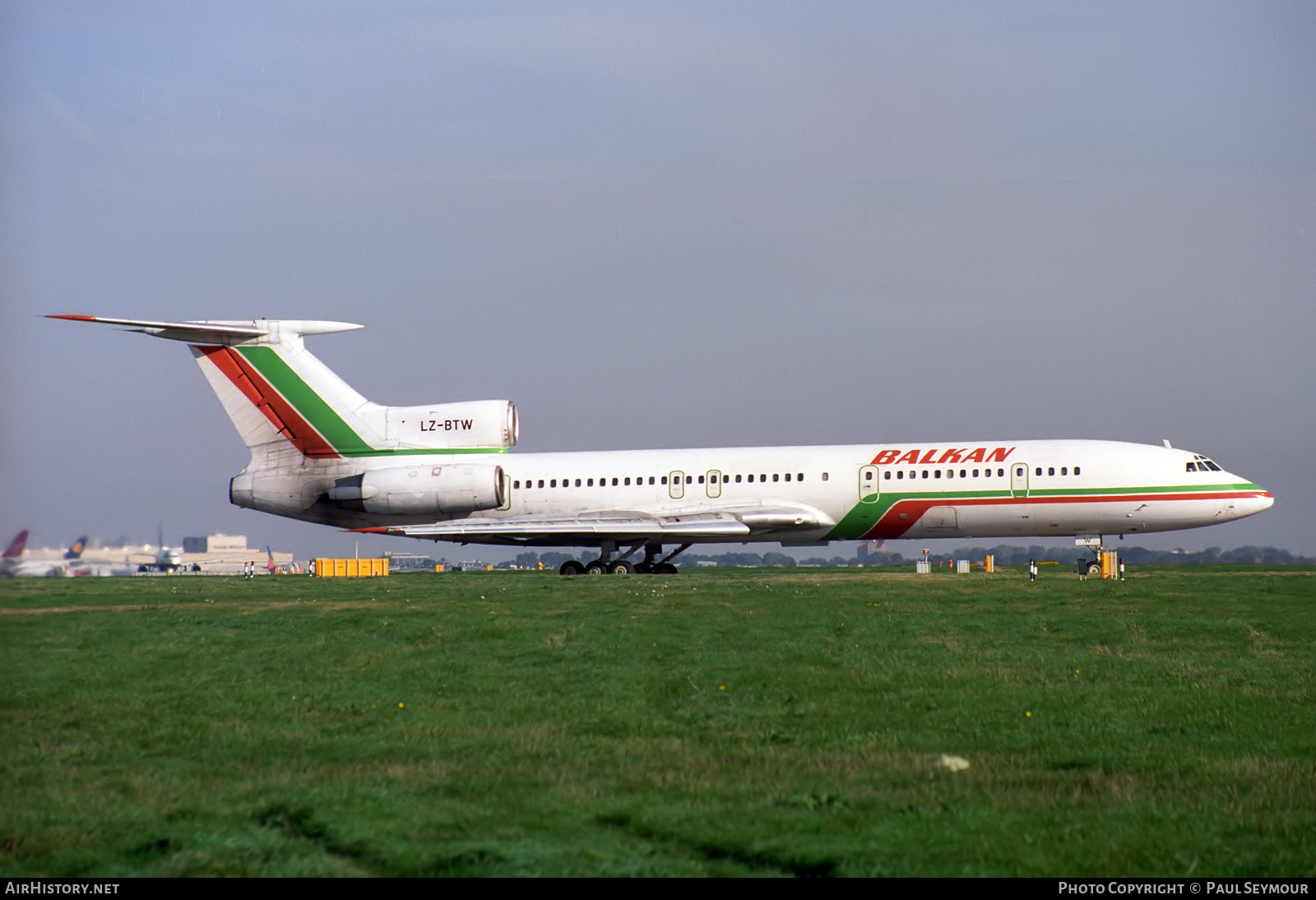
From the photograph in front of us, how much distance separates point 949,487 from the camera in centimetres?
4044

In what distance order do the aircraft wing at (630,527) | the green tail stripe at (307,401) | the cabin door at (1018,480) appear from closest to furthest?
the cabin door at (1018,480) < the aircraft wing at (630,527) < the green tail stripe at (307,401)

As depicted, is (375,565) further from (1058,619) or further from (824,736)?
(824,736)

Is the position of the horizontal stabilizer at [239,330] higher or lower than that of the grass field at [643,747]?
higher

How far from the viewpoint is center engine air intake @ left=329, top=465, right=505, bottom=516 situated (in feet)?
140

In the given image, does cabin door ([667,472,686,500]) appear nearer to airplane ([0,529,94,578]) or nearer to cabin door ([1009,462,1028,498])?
cabin door ([1009,462,1028,498])

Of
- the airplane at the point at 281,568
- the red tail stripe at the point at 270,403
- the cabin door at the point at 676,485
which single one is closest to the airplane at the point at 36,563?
the cabin door at the point at 676,485

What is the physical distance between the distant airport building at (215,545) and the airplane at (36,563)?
4127 mm

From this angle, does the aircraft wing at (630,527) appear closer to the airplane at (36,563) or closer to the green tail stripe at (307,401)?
the green tail stripe at (307,401)

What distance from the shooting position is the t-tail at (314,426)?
4275cm

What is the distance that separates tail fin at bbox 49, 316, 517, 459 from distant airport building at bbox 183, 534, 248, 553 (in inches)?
1016

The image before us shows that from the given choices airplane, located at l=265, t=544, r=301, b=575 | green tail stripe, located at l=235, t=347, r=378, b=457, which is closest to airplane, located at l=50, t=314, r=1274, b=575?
green tail stripe, located at l=235, t=347, r=378, b=457

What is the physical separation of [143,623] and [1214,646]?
47.2 feet

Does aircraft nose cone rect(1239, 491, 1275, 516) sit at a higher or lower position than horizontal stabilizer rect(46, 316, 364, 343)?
lower
